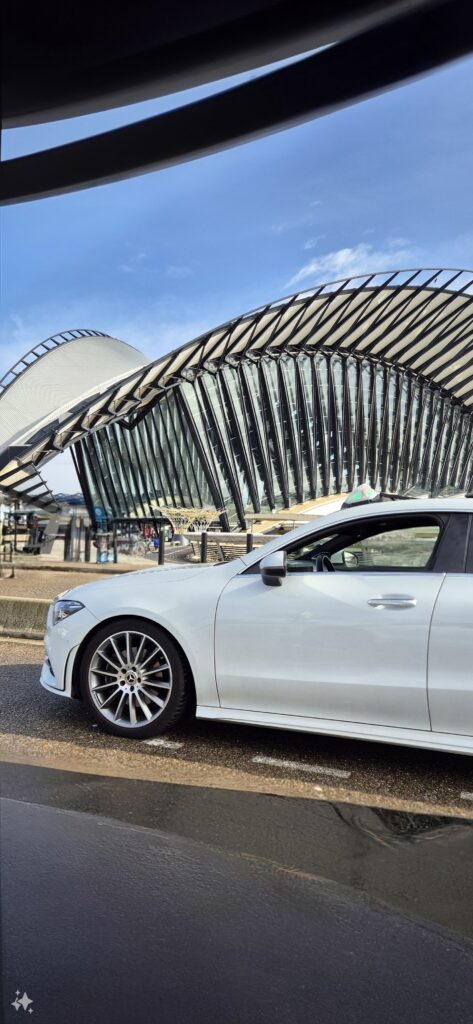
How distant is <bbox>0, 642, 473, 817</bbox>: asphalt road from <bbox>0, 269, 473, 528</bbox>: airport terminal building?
28.3m

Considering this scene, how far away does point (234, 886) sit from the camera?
2750 millimetres

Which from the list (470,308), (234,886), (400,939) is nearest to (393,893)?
(400,939)

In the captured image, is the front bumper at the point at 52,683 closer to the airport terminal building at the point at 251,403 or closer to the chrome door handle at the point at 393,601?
the chrome door handle at the point at 393,601

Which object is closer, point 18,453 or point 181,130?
point 181,130

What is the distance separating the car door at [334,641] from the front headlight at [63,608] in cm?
117

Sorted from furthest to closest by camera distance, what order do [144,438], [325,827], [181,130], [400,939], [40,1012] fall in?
[144,438] < [325,827] < [181,130] < [400,939] < [40,1012]

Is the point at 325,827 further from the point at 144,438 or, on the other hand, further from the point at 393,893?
the point at 144,438

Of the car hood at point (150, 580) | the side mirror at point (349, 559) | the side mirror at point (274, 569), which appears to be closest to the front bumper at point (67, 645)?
the car hood at point (150, 580)

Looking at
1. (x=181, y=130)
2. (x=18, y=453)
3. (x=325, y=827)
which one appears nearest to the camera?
(x=181, y=130)

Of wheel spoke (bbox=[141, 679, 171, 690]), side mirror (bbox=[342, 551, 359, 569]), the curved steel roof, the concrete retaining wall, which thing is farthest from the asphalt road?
the curved steel roof

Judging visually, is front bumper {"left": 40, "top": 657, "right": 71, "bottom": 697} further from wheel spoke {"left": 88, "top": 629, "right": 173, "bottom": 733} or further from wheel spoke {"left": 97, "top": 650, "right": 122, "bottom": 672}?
wheel spoke {"left": 97, "top": 650, "right": 122, "bottom": 672}

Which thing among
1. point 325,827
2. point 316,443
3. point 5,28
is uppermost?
point 316,443

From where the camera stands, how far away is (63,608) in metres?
5.07

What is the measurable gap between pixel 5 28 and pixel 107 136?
30.4 inches
